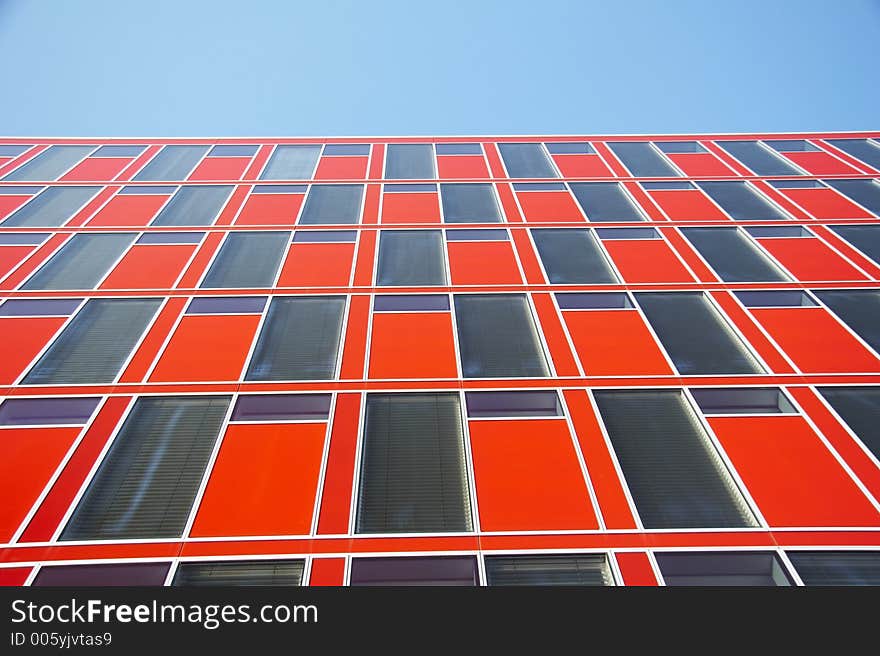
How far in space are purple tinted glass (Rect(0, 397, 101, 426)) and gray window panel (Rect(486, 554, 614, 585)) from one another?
26.6ft

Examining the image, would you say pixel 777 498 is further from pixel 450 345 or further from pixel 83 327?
pixel 83 327

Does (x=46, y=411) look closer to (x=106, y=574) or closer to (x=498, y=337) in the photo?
(x=106, y=574)

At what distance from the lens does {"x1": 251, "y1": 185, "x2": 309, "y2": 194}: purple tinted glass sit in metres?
19.8

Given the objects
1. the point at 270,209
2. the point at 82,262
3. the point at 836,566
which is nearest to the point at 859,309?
the point at 836,566

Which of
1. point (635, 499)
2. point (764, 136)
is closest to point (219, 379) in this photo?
point (635, 499)

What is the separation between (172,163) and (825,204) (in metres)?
25.3

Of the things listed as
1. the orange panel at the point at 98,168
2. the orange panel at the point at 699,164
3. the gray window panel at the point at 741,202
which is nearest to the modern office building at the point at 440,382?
the gray window panel at the point at 741,202

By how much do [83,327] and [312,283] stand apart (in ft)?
18.1

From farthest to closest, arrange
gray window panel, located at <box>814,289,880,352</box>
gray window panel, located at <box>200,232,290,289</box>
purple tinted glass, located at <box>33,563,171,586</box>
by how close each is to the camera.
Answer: gray window panel, located at <box>200,232,290,289</box>
gray window panel, located at <box>814,289,880,352</box>
purple tinted glass, located at <box>33,563,171,586</box>

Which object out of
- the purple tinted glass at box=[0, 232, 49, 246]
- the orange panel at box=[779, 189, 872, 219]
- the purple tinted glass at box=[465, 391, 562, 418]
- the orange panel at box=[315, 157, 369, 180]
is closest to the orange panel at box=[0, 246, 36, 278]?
the purple tinted glass at box=[0, 232, 49, 246]

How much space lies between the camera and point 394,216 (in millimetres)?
18016

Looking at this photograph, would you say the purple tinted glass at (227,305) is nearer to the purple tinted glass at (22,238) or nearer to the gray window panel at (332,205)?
the gray window panel at (332,205)

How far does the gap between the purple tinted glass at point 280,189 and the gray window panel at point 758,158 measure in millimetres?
18237

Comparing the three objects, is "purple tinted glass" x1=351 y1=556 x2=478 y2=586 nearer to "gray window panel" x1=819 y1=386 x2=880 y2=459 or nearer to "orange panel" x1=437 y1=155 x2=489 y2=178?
"gray window panel" x1=819 y1=386 x2=880 y2=459
